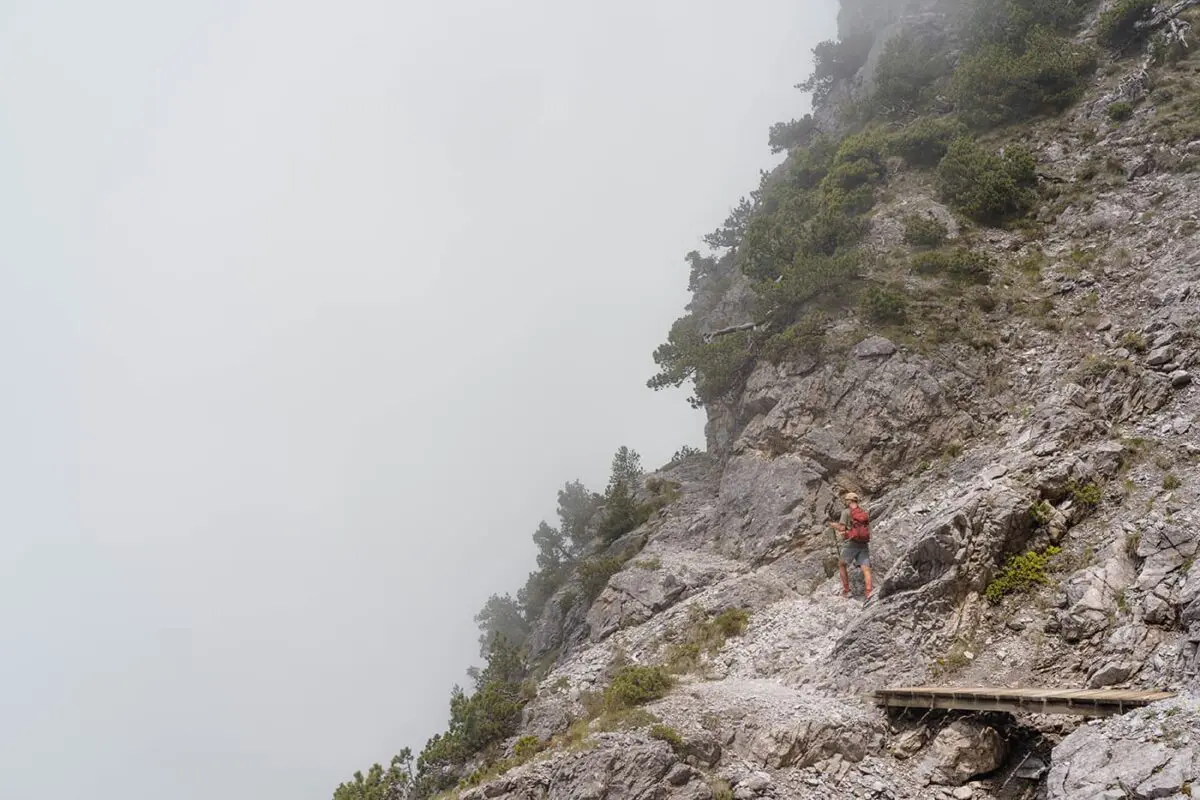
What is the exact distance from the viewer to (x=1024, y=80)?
34531mm

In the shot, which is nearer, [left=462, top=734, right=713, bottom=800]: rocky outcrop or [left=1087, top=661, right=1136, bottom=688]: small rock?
[left=1087, top=661, right=1136, bottom=688]: small rock

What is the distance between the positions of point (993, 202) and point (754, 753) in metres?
27.6

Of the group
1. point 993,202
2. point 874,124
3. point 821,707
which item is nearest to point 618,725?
point 821,707

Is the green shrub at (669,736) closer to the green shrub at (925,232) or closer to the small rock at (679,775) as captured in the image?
the small rock at (679,775)

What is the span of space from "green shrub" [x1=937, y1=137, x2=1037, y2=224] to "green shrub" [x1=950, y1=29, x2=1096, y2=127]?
428cm

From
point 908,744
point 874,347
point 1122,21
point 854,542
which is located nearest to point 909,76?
point 1122,21

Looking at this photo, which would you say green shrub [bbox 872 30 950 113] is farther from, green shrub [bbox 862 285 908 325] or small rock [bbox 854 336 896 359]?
small rock [bbox 854 336 896 359]

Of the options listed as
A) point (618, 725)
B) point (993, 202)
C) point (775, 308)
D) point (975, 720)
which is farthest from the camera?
point (775, 308)

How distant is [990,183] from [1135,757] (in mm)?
28248

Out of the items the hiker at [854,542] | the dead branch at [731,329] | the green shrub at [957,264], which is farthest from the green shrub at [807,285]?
the hiker at [854,542]

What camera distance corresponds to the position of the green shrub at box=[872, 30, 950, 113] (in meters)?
42.9

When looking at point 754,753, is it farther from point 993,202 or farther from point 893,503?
point 993,202

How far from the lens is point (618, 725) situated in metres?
14.7

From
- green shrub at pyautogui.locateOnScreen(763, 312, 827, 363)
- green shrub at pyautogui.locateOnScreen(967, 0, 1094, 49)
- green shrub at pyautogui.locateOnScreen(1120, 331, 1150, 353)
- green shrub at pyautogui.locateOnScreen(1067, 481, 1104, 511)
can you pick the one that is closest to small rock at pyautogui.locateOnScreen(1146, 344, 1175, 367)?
green shrub at pyautogui.locateOnScreen(1120, 331, 1150, 353)
